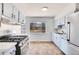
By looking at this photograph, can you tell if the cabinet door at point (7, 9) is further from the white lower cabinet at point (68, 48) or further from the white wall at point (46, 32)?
the white wall at point (46, 32)

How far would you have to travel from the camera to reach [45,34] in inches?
349

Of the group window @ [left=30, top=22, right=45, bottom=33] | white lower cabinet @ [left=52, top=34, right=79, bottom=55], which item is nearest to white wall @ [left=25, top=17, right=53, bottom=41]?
window @ [left=30, top=22, right=45, bottom=33]

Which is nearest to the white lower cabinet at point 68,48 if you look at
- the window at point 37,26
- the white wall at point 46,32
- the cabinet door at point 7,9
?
the cabinet door at point 7,9

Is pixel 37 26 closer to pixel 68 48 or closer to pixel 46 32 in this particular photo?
pixel 46 32

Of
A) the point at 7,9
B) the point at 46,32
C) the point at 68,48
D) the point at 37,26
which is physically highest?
the point at 7,9

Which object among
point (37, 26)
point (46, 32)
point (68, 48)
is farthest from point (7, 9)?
point (46, 32)

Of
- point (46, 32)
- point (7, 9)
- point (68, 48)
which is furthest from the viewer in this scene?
point (46, 32)

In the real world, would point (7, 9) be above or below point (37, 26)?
above

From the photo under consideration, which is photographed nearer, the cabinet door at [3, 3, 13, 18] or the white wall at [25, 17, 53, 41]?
the cabinet door at [3, 3, 13, 18]

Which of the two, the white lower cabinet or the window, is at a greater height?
the window

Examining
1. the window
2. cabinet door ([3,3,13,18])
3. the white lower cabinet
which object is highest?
cabinet door ([3,3,13,18])

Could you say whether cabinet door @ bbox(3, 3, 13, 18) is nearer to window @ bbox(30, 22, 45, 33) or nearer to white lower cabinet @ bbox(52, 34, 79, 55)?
white lower cabinet @ bbox(52, 34, 79, 55)
